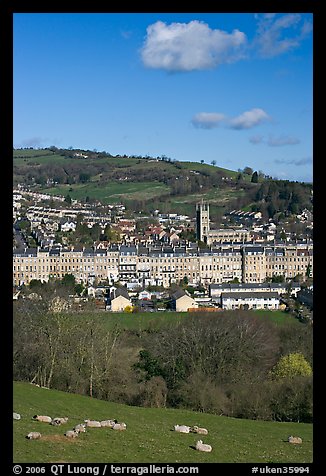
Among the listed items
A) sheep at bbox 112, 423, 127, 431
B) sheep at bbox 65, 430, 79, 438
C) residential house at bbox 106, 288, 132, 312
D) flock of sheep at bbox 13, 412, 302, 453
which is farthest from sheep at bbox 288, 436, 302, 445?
residential house at bbox 106, 288, 132, 312

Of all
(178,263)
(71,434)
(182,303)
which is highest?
(178,263)

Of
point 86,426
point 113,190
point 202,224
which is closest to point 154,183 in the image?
point 113,190

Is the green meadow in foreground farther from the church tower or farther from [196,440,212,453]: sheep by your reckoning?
the church tower

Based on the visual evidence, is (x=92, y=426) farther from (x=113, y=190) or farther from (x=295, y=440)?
(x=113, y=190)

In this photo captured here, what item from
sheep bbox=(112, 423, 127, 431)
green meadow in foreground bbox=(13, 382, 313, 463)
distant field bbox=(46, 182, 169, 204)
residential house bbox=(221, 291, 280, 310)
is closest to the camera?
green meadow in foreground bbox=(13, 382, 313, 463)
